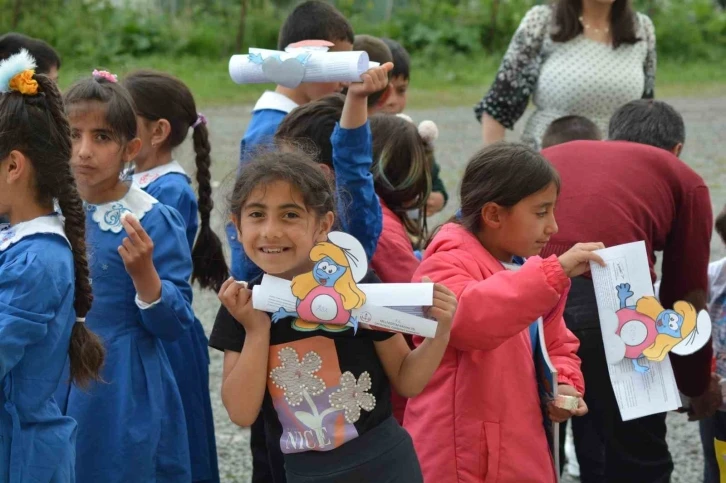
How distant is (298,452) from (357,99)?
937 millimetres

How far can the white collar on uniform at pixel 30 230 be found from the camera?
241 centimetres

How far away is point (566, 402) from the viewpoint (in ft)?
9.04


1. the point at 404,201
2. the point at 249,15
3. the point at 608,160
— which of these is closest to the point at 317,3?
the point at 404,201

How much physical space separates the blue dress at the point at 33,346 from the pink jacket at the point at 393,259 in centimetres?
118

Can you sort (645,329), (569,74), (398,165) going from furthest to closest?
(569,74), (398,165), (645,329)

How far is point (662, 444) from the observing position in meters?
3.59

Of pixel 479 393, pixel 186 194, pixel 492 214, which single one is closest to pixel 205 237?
pixel 186 194

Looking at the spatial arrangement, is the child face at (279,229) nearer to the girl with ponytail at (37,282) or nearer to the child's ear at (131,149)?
the girl with ponytail at (37,282)

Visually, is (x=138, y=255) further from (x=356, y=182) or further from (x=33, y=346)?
(x=356, y=182)

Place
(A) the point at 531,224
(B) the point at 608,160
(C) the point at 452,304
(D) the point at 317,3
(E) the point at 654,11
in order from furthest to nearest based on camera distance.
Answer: (E) the point at 654,11 → (D) the point at 317,3 → (B) the point at 608,160 → (A) the point at 531,224 → (C) the point at 452,304

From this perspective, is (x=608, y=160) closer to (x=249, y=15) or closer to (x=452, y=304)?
(x=452, y=304)

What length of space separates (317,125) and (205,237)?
758 millimetres

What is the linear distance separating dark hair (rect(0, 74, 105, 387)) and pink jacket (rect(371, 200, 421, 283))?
3.64 feet

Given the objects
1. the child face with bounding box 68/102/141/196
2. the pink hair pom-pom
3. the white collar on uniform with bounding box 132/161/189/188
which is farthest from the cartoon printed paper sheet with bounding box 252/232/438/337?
the pink hair pom-pom
